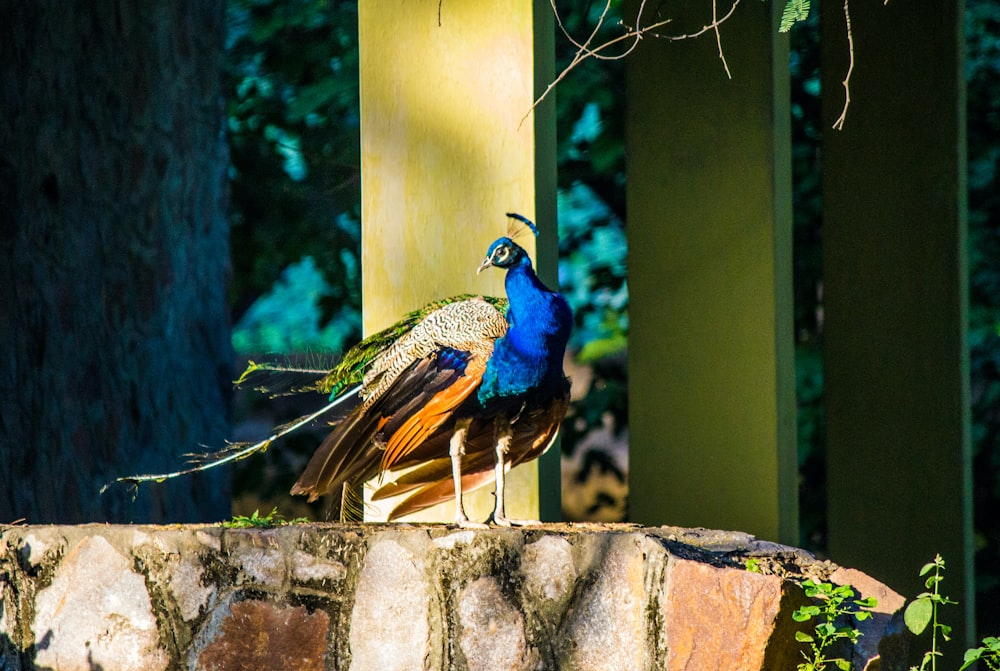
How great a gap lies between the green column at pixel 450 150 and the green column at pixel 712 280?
0.46m

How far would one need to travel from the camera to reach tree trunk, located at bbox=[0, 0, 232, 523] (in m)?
4.25

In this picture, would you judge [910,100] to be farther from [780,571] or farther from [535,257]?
[780,571]

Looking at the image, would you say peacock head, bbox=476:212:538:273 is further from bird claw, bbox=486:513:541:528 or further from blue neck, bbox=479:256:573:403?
bird claw, bbox=486:513:541:528

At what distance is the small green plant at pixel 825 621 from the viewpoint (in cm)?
233

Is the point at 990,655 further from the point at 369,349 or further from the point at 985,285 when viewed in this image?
Answer: the point at 985,285

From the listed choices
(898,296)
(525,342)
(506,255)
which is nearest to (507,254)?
(506,255)

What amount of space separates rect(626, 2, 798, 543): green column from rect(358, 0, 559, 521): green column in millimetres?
456

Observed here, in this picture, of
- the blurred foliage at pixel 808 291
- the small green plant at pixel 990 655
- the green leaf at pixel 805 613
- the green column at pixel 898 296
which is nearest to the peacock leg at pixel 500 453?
the green leaf at pixel 805 613

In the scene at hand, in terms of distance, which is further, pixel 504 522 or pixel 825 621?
pixel 504 522

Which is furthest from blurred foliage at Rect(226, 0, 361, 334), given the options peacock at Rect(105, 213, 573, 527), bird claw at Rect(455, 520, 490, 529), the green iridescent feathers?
bird claw at Rect(455, 520, 490, 529)

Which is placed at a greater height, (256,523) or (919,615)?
(256,523)

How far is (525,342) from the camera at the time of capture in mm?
2660

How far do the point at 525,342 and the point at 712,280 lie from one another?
87 centimetres

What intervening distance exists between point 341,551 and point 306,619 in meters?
0.16
